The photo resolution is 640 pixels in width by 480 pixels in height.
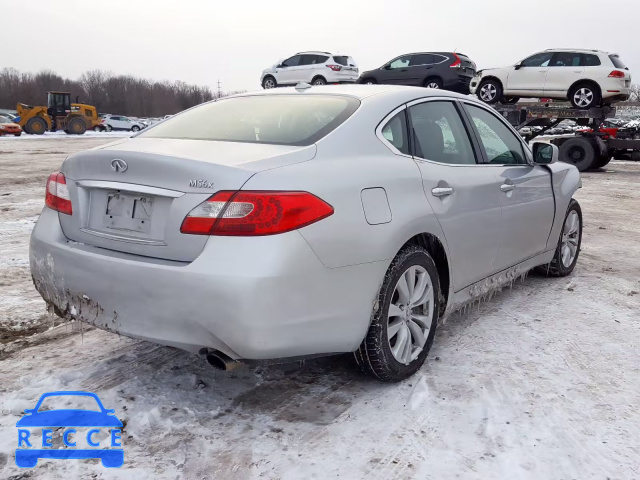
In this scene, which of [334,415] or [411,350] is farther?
[411,350]

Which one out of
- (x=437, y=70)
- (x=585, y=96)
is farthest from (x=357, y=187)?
(x=437, y=70)

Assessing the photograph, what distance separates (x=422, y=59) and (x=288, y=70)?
22.7ft

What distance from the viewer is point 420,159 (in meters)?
3.54

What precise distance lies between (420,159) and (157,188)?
4.94 ft

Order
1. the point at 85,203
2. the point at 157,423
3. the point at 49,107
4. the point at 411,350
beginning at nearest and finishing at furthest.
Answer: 1. the point at 157,423
2. the point at 85,203
3. the point at 411,350
4. the point at 49,107

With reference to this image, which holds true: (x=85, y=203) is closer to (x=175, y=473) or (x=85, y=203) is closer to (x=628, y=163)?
(x=175, y=473)

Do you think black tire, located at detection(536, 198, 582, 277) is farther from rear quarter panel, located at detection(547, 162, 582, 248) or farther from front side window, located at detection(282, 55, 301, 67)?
front side window, located at detection(282, 55, 301, 67)

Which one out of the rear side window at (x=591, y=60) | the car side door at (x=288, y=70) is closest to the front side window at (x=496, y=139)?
the rear side window at (x=591, y=60)

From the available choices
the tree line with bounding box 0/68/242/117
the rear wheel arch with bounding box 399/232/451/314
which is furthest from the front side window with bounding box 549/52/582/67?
the tree line with bounding box 0/68/242/117

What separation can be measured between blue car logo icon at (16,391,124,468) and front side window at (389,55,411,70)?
803 inches

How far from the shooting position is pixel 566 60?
17047 millimetres

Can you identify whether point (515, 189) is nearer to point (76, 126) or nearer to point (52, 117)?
point (76, 126)

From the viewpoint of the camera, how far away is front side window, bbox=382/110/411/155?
135 inches

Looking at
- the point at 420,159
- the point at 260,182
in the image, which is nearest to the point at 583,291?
the point at 420,159
